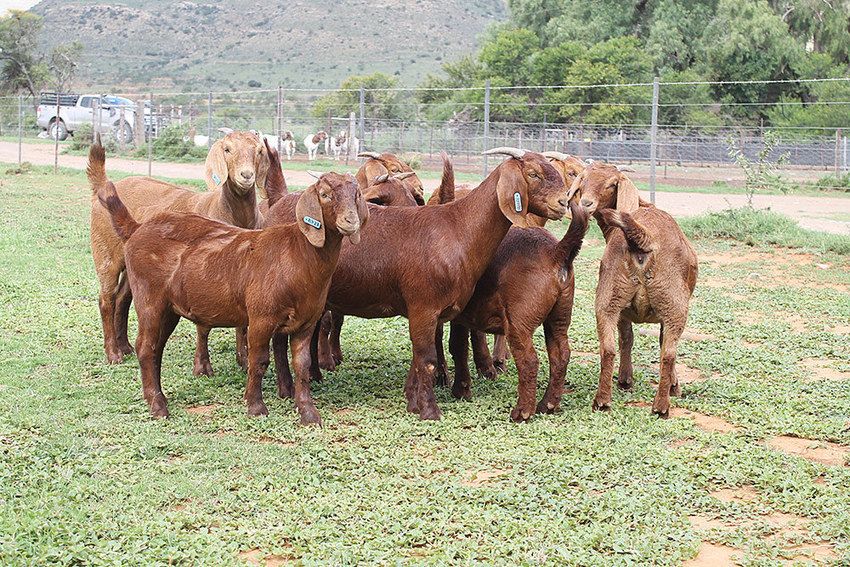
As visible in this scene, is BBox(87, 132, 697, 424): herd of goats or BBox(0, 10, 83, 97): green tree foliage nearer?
BBox(87, 132, 697, 424): herd of goats

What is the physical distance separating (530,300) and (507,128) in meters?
26.3

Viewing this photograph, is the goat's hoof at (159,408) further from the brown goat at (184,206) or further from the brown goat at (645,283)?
the brown goat at (645,283)

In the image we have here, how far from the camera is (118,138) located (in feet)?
117

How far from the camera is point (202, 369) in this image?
8.30m

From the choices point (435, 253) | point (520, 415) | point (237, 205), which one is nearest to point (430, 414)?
point (520, 415)

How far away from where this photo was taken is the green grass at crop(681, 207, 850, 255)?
1485 centimetres

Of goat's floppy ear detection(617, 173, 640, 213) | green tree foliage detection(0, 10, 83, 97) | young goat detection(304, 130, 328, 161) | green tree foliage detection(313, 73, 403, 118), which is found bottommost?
goat's floppy ear detection(617, 173, 640, 213)

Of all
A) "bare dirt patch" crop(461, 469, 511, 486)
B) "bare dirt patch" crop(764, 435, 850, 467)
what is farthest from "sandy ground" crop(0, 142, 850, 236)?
"bare dirt patch" crop(461, 469, 511, 486)

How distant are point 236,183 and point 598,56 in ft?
109

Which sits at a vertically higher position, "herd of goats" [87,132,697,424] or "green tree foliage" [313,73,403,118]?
"green tree foliage" [313,73,403,118]

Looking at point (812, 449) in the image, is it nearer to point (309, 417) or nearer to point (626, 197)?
point (626, 197)

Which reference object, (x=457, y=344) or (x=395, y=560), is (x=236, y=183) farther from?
(x=395, y=560)

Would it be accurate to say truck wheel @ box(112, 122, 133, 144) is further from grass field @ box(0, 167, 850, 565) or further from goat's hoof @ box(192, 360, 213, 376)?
goat's hoof @ box(192, 360, 213, 376)

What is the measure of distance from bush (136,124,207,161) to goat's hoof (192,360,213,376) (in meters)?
24.6
